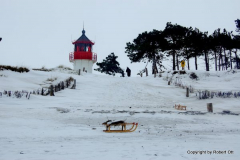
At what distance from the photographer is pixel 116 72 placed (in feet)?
165

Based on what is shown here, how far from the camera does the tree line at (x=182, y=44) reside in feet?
127

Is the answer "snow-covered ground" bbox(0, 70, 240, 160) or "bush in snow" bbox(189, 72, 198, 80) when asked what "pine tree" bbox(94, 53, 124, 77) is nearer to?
"bush in snow" bbox(189, 72, 198, 80)

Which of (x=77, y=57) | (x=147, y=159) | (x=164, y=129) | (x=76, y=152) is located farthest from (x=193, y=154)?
(x=77, y=57)

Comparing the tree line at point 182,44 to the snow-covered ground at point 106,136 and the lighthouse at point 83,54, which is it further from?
the snow-covered ground at point 106,136

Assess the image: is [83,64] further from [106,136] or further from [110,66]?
[106,136]

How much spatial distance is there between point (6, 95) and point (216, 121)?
10.6 m

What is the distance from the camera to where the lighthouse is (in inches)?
1582

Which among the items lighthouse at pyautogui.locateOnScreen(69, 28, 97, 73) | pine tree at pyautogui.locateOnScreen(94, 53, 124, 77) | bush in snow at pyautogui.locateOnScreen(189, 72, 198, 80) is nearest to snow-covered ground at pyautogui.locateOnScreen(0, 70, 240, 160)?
bush in snow at pyautogui.locateOnScreen(189, 72, 198, 80)

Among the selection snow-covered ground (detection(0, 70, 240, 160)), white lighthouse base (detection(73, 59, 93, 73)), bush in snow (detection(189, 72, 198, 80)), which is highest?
white lighthouse base (detection(73, 59, 93, 73))

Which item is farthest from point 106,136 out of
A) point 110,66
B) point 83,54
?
point 110,66

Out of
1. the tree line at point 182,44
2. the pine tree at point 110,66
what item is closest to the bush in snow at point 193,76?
the tree line at point 182,44

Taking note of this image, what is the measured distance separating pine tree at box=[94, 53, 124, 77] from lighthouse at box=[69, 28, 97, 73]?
8585 mm

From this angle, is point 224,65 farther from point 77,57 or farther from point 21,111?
point 21,111

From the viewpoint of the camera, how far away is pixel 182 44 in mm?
38250
